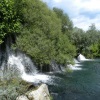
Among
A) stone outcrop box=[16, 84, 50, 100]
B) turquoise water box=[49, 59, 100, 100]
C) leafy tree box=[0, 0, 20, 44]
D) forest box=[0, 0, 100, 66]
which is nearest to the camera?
stone outcrop box=[16, 84, 50, 100]

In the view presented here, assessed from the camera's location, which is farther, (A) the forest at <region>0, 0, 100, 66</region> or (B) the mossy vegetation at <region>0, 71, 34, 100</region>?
(A) the forest at <region>0, 0, 100, 66</region>

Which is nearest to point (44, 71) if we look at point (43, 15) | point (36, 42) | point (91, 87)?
point (36, 42)

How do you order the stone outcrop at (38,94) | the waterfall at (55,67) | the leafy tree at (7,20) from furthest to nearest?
1. the waterfall at (55,67)
2. the leafy tree at (7,20)
3. the stone outcrop at (38,94)

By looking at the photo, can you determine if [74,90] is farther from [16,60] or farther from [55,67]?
[55,67]

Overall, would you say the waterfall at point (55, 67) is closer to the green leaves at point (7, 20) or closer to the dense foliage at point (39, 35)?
the dense foliage at point (39, 35)

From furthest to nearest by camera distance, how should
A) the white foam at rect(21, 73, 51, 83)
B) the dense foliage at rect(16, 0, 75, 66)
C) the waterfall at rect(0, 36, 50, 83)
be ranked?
the waterfall at rect(0, 36, 50, 83) → the dense foliage at rect(16, 0, 75, 66) → the white foam at rect(21, 73, 51, 83)

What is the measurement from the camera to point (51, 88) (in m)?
24.1

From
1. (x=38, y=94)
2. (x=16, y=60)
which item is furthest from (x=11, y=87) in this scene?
(x=16, y=60)

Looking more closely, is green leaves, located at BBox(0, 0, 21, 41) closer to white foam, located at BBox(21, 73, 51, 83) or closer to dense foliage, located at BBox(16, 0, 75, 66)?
dense foliage, located at BBox(16, 0, 75, 66)

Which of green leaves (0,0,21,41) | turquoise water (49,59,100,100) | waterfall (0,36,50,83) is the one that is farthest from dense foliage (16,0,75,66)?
turquoise water (49,59,100,100)

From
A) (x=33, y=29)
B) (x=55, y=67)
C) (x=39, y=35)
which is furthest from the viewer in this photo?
(x=55, y=67)

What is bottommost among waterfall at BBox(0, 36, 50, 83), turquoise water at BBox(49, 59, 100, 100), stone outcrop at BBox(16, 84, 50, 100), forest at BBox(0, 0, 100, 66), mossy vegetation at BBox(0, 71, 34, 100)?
turquoise water at BBox(49, 59, 100, 100)

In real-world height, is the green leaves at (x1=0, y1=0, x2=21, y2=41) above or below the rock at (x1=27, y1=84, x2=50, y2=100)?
above

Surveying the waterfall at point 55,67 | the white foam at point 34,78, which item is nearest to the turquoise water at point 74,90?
the white foam at point 34,78
